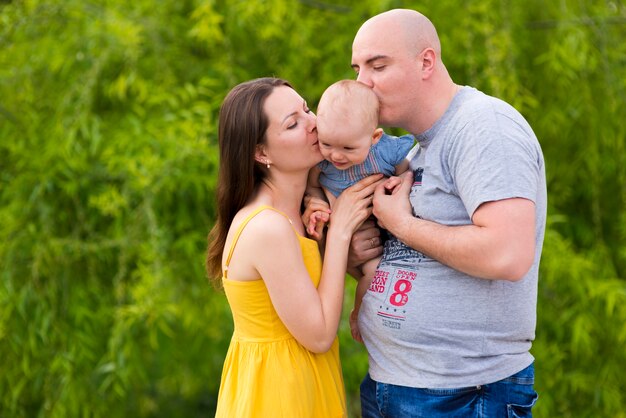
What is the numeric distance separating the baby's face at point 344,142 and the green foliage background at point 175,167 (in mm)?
1248

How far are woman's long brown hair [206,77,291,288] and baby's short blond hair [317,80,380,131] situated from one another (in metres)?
0.20

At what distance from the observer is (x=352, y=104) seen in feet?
7.35

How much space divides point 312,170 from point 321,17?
1561 millimetres

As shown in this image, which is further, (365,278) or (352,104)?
(365,278)

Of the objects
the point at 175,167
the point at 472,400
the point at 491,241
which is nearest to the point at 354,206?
the point at 491,241

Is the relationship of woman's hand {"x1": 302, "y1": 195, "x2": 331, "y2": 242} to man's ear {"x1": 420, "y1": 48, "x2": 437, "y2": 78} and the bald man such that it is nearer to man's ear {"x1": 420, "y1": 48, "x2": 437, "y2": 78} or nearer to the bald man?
the bald man

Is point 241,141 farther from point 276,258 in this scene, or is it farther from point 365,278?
point 365,278

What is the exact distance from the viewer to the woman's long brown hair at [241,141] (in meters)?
2.35

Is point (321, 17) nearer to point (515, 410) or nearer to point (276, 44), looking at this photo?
point (276, 44)

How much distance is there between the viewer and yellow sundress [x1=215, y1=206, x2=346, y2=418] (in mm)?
2336

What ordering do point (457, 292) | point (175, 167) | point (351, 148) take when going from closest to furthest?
1. point (457, 292)
2. point (351, 148)
3. point (175, 167)

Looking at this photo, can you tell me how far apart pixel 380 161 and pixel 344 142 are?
0.52 feet

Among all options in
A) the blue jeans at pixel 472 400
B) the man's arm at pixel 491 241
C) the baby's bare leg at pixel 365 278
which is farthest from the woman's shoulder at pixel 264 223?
the blue jeans at pixel 472 400

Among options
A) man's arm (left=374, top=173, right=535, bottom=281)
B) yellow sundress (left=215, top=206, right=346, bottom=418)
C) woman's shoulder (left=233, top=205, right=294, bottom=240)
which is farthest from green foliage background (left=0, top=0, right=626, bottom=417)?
man's arm (left=374, top=173, right=535, bottom=281)
